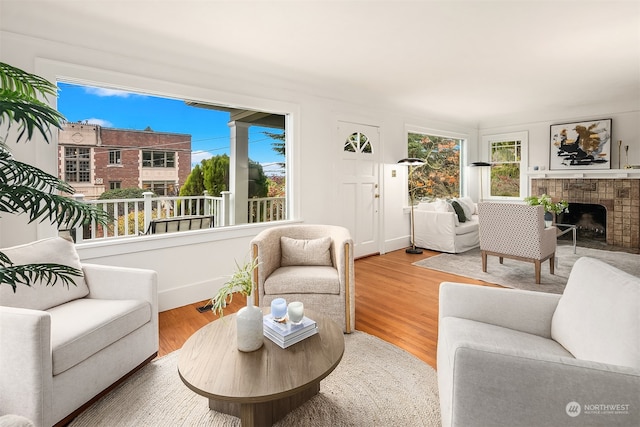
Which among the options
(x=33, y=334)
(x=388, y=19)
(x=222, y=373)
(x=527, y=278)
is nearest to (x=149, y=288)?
(x=33, y=334)

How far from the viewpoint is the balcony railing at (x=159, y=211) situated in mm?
3049

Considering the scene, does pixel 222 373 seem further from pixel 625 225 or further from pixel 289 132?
pixel 625 225

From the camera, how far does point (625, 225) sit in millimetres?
5539

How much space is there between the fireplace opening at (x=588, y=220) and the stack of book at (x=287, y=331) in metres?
6.48

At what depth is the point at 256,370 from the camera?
1.41m

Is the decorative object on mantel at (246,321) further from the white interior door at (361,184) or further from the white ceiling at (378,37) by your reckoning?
the white interior door at (361,184)

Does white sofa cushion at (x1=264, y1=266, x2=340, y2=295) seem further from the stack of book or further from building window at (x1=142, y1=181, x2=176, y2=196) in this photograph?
building window at (x1=142, y1=181, x2=176, y2=196)

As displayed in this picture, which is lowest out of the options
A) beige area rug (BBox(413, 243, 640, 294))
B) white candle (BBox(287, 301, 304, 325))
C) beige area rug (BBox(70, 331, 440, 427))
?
beige area rug (BBox(70, 331, 440, 427))

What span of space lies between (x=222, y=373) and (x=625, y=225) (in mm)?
6949

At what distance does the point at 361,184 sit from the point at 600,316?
3839mm

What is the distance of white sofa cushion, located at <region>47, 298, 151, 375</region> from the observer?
155 centimetres

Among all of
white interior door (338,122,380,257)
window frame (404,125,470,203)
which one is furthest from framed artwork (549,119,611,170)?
white interior door (338,122,380,257)

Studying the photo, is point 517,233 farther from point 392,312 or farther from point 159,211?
point 159,211

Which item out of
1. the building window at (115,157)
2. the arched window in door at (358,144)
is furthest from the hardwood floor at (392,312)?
the arched window in door at (358,144)
